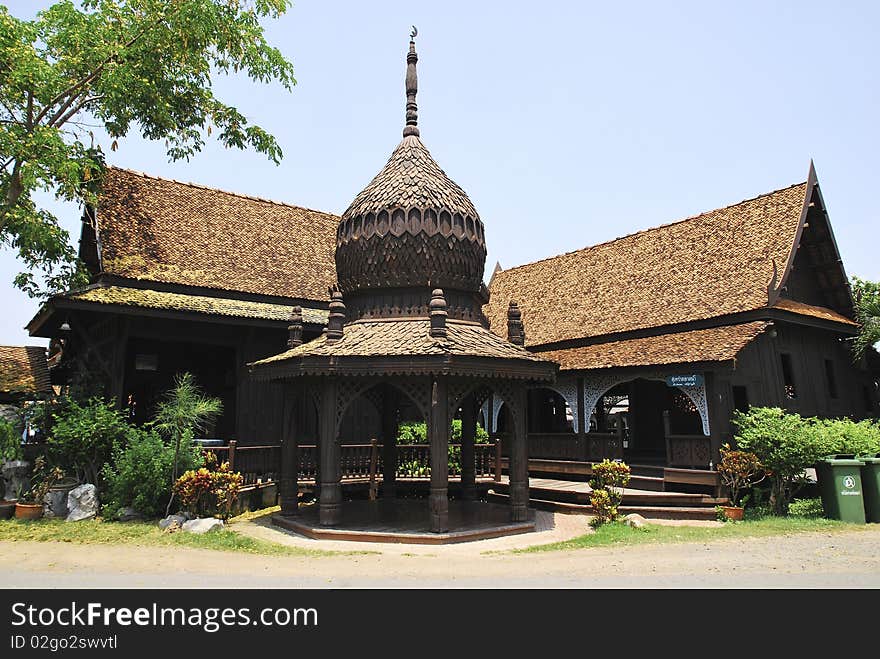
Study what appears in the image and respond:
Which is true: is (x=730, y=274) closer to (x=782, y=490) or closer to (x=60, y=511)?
(x=782, y=490)

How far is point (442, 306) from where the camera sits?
444 inches

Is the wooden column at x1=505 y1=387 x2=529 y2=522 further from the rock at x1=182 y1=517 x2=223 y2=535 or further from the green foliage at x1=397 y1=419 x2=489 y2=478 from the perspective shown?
the rock at x1=182 y1=517 x2=223 y2=535

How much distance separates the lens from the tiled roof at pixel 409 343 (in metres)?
10.7

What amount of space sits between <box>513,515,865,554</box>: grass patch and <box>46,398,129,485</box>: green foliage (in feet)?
31.5

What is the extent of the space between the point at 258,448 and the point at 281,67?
12474mm

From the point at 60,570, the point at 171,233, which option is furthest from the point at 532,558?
the point at 171,233

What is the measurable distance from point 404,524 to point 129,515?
5.91 m

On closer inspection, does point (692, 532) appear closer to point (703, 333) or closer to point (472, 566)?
point (472, 566)

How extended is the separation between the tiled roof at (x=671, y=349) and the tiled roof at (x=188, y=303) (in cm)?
846

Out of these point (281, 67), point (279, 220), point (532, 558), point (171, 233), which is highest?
point (281, 67)

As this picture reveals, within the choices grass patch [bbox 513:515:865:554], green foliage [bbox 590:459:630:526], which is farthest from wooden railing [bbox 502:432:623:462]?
grass patch [bbox 513:515:865:554]

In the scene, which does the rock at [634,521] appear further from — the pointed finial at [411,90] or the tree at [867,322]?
the tree at [867,322]

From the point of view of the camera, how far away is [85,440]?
13.2 meters

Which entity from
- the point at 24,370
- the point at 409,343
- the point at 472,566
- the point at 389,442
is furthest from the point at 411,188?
the point at 24,370
